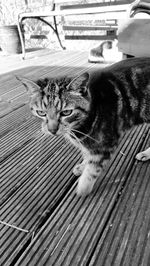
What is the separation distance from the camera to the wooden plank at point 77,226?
1062mm

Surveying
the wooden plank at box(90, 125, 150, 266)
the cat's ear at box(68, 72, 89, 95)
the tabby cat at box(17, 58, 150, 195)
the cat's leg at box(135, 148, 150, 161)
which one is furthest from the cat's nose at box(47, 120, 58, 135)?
the cat's leg at box(135, 148, 150, 161)

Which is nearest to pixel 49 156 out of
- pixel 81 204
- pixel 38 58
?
pixel 81 204

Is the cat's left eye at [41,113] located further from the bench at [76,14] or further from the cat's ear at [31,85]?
the bench at [76,14]

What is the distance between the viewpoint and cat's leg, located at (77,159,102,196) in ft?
4.48

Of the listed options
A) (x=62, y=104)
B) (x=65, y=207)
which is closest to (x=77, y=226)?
(x=65, y=207)

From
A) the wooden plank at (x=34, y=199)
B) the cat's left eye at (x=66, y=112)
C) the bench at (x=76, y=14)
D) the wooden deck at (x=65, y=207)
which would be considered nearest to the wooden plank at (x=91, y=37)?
the bench at (x=76, y=14)

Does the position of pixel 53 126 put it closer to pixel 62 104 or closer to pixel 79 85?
pixel 62 104

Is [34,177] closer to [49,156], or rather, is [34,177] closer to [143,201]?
[49,156]

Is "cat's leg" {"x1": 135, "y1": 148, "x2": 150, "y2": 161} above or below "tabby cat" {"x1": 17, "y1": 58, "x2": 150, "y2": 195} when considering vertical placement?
below

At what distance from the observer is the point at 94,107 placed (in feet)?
4.41

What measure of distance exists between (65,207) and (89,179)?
0.69ft

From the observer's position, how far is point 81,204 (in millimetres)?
1324

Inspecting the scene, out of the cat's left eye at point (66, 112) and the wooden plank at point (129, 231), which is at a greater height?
the cat's left eye at point (66, 112)

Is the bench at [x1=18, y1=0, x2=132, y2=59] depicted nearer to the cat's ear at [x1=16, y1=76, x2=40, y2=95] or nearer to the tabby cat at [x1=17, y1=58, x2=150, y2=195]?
the tabby cat at [x1=17, y1=58, x2=150, y2=195]
